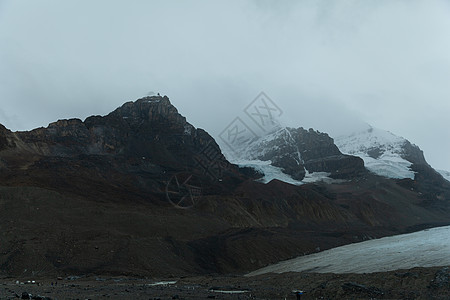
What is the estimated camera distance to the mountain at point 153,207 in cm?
5566

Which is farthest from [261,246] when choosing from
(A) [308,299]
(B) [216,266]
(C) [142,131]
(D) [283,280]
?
(C) [142,131]

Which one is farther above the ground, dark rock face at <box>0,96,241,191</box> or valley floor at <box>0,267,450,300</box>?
dark rock face at <box>0,96,241,191</box>

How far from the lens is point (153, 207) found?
85.8 metres

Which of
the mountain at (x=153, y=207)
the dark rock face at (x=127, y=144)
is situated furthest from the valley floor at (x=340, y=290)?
the dark rock face at (x=127, y=144)

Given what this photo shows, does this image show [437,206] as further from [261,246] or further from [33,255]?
[33,255]

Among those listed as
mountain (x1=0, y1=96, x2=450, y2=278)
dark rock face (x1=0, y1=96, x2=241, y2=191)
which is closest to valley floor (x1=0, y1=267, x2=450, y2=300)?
mountain (x1=0, y1=96, x2=450, y2=278)

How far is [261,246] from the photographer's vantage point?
73.7 m

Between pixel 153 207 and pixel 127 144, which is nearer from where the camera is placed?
pixel 153 207

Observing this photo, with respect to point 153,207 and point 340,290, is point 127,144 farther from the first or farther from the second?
point 340,290

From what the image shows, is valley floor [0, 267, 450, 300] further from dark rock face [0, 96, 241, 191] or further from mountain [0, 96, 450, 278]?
dark rock face [0, 96, 241, 191]

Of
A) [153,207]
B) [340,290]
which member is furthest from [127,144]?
[340,290]

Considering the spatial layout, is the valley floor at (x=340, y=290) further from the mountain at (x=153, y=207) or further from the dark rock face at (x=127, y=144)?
the dark rock face at (x=127, y=144)

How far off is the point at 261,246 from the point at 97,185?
131ft

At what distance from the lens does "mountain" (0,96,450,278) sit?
55.7 m
